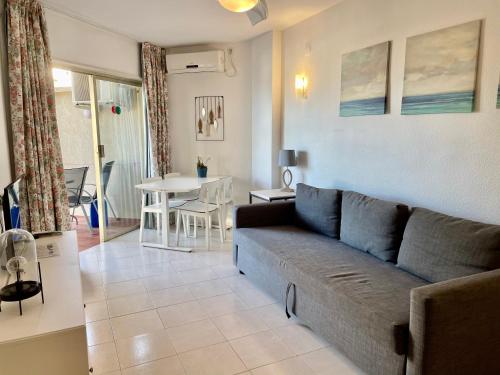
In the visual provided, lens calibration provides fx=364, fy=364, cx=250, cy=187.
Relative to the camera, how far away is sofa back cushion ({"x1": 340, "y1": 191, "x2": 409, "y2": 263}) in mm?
2580

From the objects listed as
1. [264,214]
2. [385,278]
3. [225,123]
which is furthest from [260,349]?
[225,123]

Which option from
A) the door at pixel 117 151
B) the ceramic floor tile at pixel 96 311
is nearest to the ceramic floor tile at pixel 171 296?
the ceramic floor tile at pixel 96 311

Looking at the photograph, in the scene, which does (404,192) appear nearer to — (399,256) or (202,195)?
(399,256)

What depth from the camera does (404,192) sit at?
2.88 m

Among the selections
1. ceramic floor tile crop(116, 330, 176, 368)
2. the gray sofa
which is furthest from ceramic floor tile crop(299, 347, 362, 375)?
ceramic floor tile crop(116, 330, 176, 368)

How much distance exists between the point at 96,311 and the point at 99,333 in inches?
13.3

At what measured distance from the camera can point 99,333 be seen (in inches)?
98.9

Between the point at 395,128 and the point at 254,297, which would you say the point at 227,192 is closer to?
the point at 254,297

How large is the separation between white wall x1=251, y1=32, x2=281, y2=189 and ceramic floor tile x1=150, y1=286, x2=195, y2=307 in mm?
1891

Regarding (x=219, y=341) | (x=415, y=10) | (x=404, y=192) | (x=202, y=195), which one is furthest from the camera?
(x=202, y=195)

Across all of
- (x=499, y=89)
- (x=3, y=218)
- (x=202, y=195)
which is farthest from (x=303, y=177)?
(x=3, y=218)

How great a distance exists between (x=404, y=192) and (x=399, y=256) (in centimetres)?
63

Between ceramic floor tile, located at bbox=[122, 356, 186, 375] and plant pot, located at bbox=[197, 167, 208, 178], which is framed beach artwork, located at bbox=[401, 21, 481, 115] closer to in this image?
ceramic floor tile, located at bbox=[122, 356, 186, 375]

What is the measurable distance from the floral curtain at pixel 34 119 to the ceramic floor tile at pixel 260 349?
7.25ft
